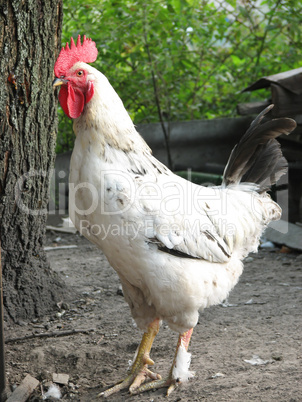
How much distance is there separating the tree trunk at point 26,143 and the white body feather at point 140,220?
86 cm

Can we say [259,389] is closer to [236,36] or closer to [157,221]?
[157,221]

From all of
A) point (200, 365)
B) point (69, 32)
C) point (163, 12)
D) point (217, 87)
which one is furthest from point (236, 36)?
point (200, 365)

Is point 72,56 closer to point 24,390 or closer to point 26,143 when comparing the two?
point 26,143

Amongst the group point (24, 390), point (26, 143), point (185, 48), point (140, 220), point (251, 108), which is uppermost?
point (185, 48)

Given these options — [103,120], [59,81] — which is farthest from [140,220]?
[59,81]

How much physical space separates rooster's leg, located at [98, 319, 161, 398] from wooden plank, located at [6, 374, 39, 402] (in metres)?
0.48

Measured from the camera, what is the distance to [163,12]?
6762 mm

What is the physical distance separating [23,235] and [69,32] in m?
3.85

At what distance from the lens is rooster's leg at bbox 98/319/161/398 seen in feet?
10.2

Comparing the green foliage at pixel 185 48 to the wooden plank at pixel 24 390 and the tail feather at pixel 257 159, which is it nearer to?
the tail feather at pixel 257 159

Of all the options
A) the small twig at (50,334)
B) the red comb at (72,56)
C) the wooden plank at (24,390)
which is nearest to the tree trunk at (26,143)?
the small twig at (50,334)

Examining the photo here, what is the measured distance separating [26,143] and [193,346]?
194cm

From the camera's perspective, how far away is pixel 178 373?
9.86ft

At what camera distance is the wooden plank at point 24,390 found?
116 inches
